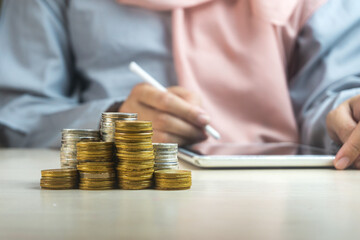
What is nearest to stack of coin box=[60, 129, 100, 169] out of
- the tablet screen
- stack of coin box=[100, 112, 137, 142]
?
stack of coin box=[100, 112, 137, 142]

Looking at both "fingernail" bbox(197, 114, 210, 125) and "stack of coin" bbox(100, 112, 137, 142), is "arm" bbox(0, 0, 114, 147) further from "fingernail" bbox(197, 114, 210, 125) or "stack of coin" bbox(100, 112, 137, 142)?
"stack of coin" bbox(100, 112, 137, 142)

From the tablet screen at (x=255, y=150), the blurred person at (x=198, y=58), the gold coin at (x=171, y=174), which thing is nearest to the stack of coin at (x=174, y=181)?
the gold coin at (x=171, y=174)

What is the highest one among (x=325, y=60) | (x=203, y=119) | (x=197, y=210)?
(x=325, y=60)

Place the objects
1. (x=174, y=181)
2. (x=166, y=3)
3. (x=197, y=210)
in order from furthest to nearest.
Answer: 1. (x=166, y=3)
2. (x=174, y=181)
3. (x=197, y=210)

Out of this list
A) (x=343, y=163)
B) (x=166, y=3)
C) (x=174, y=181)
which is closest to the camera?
(x=174, y=181)

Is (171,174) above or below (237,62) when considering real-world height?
below

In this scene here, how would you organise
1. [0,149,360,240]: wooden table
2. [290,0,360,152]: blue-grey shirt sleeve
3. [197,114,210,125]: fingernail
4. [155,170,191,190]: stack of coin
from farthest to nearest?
[290,0,360,152]: blue-grey shirt sleeve
[197,114,210,125]: fingernail
[155,170,191,190]: stack of coin
[0,149,360,240]: wooden table

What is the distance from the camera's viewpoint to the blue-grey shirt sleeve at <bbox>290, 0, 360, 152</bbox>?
1117 mm

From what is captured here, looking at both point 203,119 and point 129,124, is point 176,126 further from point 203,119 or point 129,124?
point 129,124

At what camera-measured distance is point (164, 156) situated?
1.69 ft

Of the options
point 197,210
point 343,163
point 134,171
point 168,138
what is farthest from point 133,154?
point 168,138

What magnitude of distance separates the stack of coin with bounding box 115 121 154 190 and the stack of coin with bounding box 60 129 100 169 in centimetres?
7

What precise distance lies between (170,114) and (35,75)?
0.51 metres

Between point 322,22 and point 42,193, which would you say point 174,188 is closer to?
point 42,193
